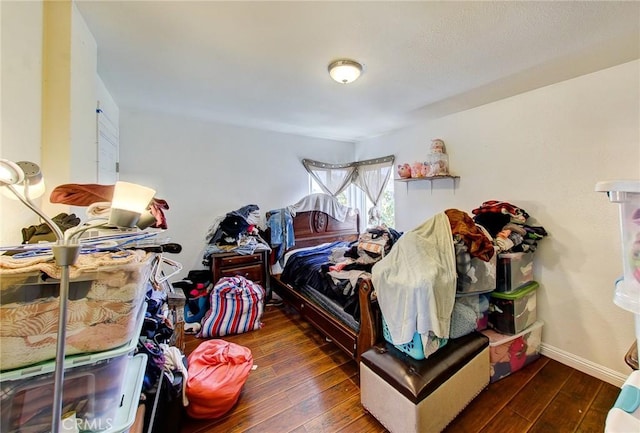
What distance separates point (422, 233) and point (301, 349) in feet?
5.17

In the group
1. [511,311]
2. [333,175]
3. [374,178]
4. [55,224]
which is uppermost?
[333,175]

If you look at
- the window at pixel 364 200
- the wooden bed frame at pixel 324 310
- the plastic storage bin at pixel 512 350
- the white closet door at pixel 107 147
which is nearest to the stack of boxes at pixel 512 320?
the plastic storage bin at pixel 512 350

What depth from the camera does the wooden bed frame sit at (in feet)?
5.88

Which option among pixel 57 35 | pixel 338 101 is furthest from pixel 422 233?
pixel 57 35

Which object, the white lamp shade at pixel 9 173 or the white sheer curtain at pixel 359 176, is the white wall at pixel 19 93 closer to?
the white lamp shade at pixel 9 173

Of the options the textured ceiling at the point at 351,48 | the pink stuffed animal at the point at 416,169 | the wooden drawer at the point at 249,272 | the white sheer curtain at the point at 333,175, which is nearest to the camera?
the textured ceiling at the point at 351,48

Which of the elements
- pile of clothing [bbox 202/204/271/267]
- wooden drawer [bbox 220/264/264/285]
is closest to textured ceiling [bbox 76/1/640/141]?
pile of clothing [bbox 202/204/271/267]

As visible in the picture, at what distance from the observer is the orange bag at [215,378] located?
1.58 meters

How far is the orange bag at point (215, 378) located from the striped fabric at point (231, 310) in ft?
2.06

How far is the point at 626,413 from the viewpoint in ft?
1.99

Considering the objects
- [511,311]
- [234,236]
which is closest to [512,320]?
[511,311]

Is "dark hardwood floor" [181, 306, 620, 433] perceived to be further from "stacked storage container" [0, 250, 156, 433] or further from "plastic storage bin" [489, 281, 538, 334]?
"stacked storage container" [0, 250, 156, 433]

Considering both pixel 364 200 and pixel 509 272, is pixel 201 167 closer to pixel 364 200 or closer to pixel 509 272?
pixel 364 200

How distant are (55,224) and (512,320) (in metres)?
2.72
